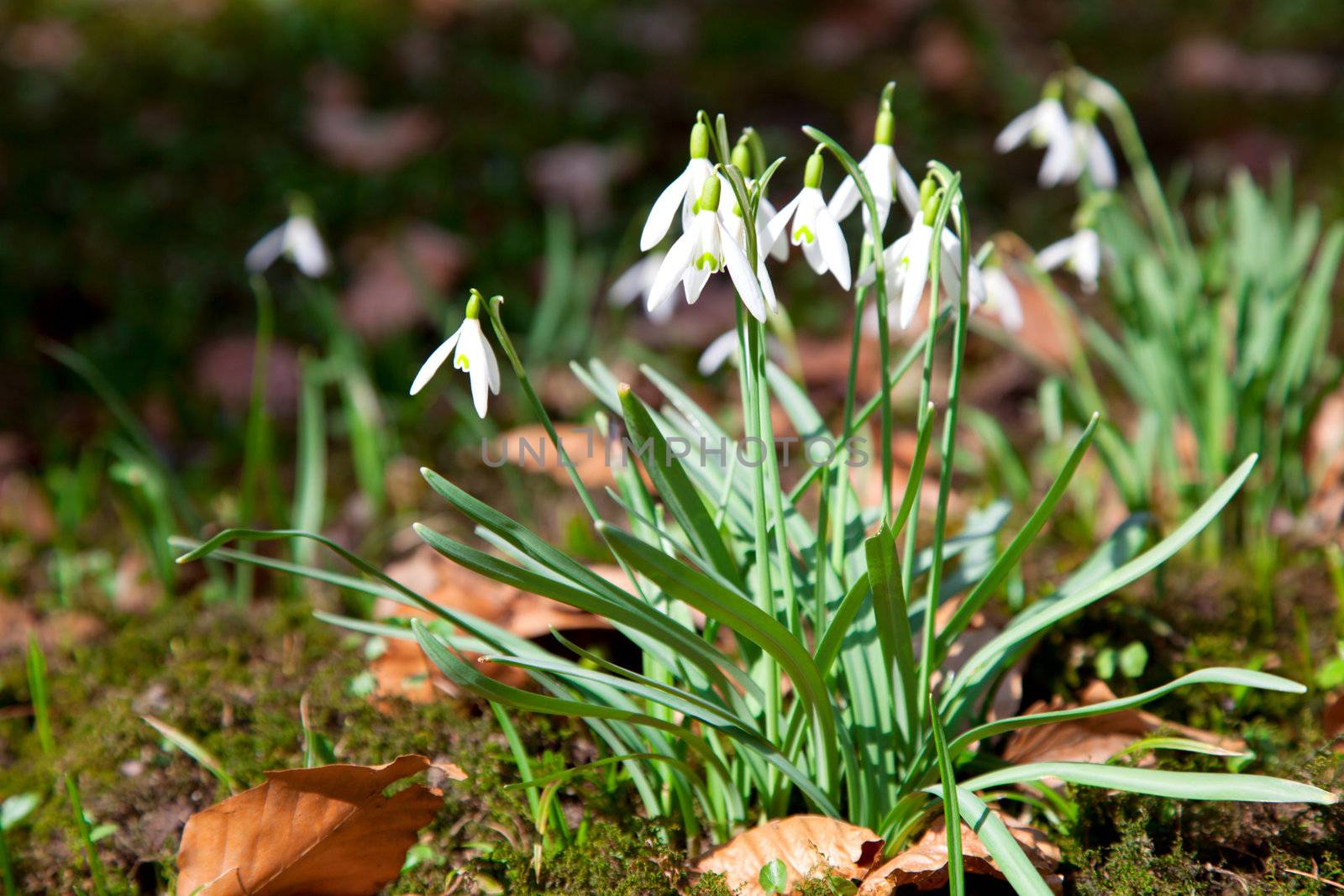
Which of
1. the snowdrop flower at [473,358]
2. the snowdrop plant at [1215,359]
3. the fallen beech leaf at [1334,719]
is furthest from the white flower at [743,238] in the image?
the fallen beech leaf at [1334,719]

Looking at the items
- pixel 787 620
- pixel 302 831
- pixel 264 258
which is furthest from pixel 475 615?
pixel 264 258

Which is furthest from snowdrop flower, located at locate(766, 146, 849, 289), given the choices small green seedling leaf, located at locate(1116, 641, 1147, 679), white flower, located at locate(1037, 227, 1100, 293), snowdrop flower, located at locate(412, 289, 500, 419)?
small green seedling leaf, located at locate(1116, 641, 1147, 679)

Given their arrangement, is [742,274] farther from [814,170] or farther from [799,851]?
[799,851]

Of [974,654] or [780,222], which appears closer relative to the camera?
[780,222]

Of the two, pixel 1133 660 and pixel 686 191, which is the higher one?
pixel 686 191

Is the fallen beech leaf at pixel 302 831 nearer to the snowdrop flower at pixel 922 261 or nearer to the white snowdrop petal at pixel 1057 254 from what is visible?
the snowdrop flower at pixel 922 261
